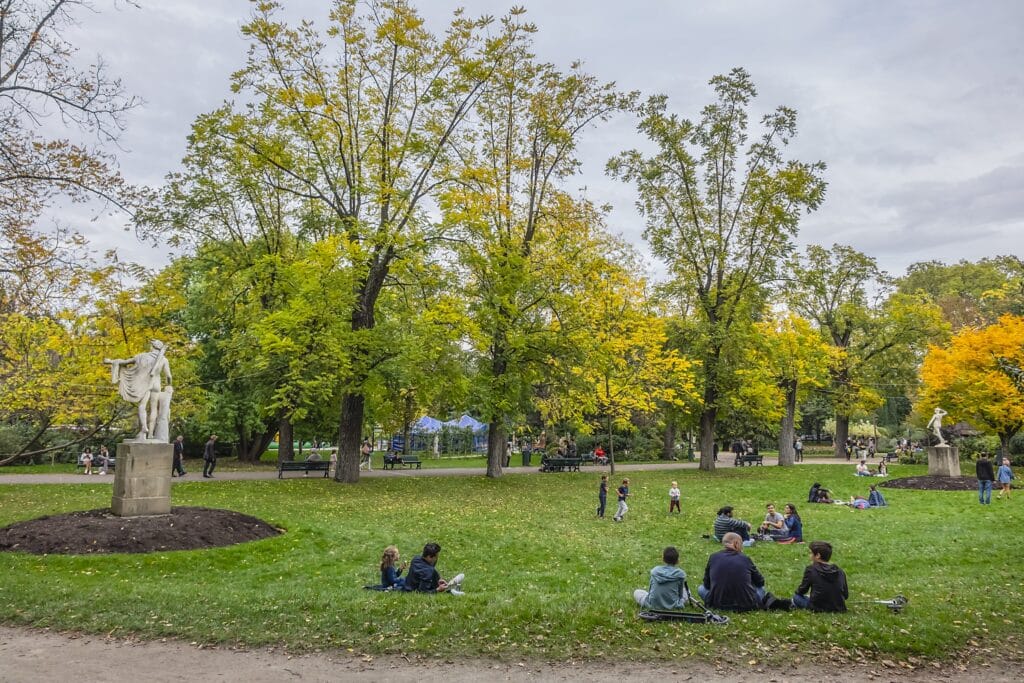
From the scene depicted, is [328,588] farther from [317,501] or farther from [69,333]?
[69,333]

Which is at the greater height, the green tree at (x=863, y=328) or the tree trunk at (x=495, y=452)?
the green tree at (x=863, y=328)

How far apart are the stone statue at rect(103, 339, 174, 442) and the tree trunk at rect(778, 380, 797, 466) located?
32.3m

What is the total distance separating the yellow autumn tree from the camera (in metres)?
29.8

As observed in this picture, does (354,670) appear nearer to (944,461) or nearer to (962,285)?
(944,461)

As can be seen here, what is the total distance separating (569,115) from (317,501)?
1921cm

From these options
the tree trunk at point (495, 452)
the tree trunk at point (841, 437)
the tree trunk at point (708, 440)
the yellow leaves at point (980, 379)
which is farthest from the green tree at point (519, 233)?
the tree trunk at point (841, 437)

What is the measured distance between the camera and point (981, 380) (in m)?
30.7

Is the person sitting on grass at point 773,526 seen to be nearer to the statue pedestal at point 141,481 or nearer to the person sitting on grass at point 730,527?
the person sitting on grass at point 730,527

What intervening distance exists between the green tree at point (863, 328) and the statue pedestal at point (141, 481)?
3650 centimetres

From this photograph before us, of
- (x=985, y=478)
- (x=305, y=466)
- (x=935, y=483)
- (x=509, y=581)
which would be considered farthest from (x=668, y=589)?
(x=935, y=483)

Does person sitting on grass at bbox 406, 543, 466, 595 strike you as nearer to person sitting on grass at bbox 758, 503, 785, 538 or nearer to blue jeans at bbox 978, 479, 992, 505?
person sitting on grass at bbox 758, 503, 785, 538

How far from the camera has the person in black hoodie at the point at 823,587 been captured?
8734mm

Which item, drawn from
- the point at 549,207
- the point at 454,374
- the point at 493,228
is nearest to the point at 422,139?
the point at 493,228

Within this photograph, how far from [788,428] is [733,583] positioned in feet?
106
